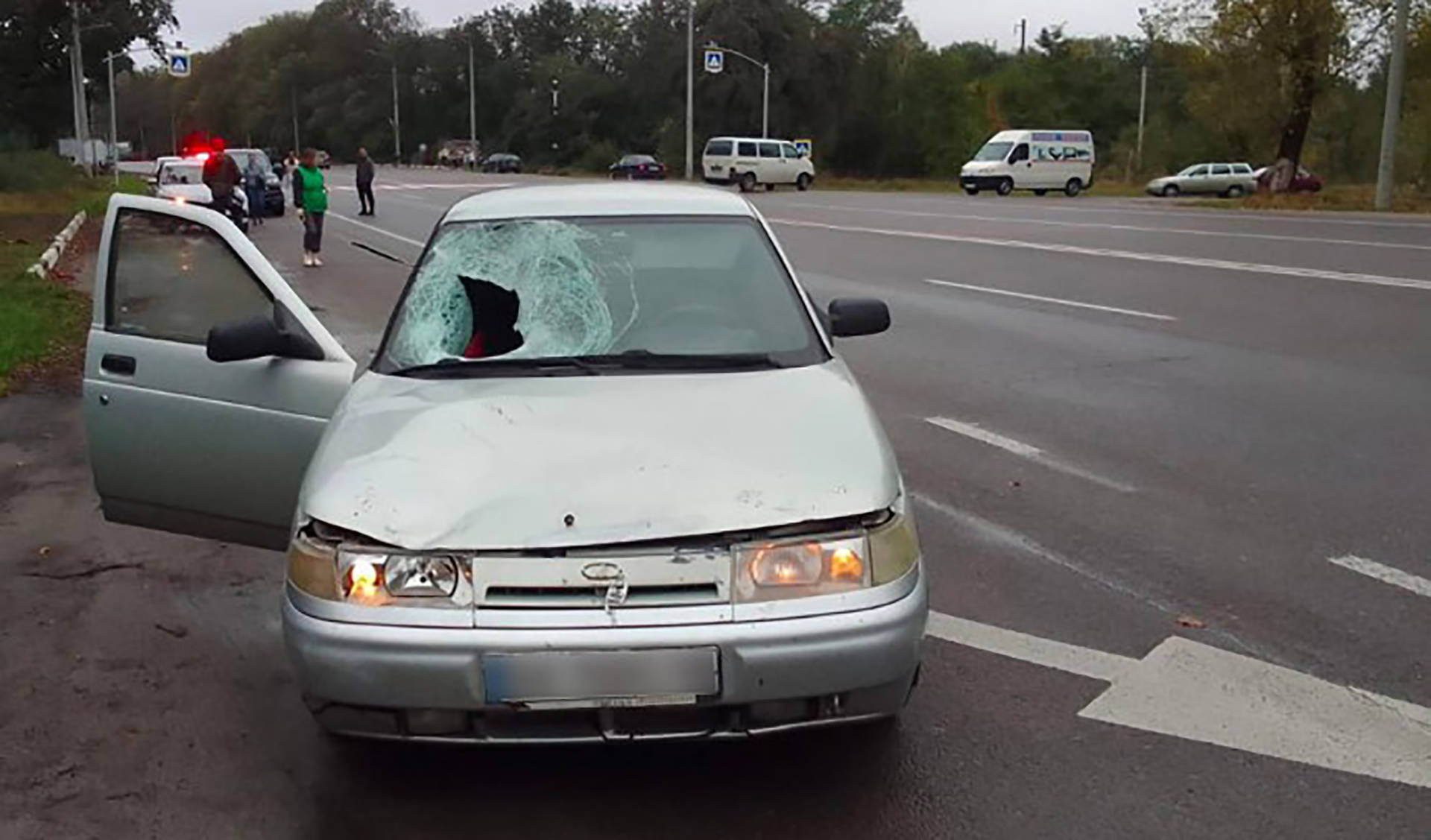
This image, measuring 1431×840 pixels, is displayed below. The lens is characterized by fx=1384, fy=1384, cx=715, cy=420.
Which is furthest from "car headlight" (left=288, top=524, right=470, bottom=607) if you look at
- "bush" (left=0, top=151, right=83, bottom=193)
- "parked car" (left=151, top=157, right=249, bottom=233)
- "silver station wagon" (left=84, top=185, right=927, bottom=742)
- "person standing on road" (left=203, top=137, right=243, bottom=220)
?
"bush" (left=0, top=151, right=83, bottom=193)

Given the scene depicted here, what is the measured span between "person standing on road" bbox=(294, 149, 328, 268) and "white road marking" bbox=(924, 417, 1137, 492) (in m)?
13.9

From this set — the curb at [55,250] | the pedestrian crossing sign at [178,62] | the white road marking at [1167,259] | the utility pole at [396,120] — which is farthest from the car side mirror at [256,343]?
the utility pole at [396,120]

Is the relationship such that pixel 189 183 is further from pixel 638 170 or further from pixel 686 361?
pixel 638 170

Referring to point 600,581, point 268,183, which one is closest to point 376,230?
point 268,183

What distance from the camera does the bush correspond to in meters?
36.7

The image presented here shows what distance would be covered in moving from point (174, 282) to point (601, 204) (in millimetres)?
1600

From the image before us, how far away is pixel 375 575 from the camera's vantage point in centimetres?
346

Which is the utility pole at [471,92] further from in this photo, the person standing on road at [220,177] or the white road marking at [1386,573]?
the white road marking at [1386,573]

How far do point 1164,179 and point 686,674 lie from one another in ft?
193

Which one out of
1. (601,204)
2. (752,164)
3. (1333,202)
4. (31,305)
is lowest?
(31,305)

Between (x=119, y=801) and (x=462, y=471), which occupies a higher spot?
(x=462, y=471)

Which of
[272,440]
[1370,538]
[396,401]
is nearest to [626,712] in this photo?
[396,401]

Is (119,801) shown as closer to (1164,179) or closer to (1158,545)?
(1158,545)

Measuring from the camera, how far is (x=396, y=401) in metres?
4.16
